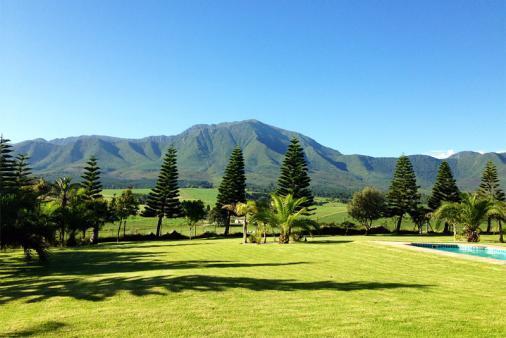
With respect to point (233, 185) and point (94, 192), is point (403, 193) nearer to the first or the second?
point (233, 185)

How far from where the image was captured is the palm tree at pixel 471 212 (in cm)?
2531

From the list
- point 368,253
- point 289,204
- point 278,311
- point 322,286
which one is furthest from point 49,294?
point 289,204

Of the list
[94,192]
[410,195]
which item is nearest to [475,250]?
[410,195]

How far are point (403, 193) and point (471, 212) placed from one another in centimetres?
2989

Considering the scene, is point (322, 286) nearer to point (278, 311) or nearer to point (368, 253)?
point (278, 311)

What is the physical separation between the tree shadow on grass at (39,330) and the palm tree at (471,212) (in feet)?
82.6

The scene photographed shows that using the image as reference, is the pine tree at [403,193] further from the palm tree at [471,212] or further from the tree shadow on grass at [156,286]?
the tree shadow on grass at [156,286]

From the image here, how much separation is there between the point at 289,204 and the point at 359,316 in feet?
57.5

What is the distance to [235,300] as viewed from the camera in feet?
24.7

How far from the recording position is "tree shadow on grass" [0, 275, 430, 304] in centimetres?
831

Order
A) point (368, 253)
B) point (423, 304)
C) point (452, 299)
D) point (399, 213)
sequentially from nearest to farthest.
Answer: point (423, 304) < point (452, 299) < point (368, 253) < point (399, 213)

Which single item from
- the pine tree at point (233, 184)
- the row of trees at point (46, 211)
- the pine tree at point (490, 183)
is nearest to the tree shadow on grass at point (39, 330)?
the row of trees at point (46, 211)

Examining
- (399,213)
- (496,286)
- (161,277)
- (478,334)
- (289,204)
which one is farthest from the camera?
(399,213)

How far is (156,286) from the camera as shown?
8.70 metres
